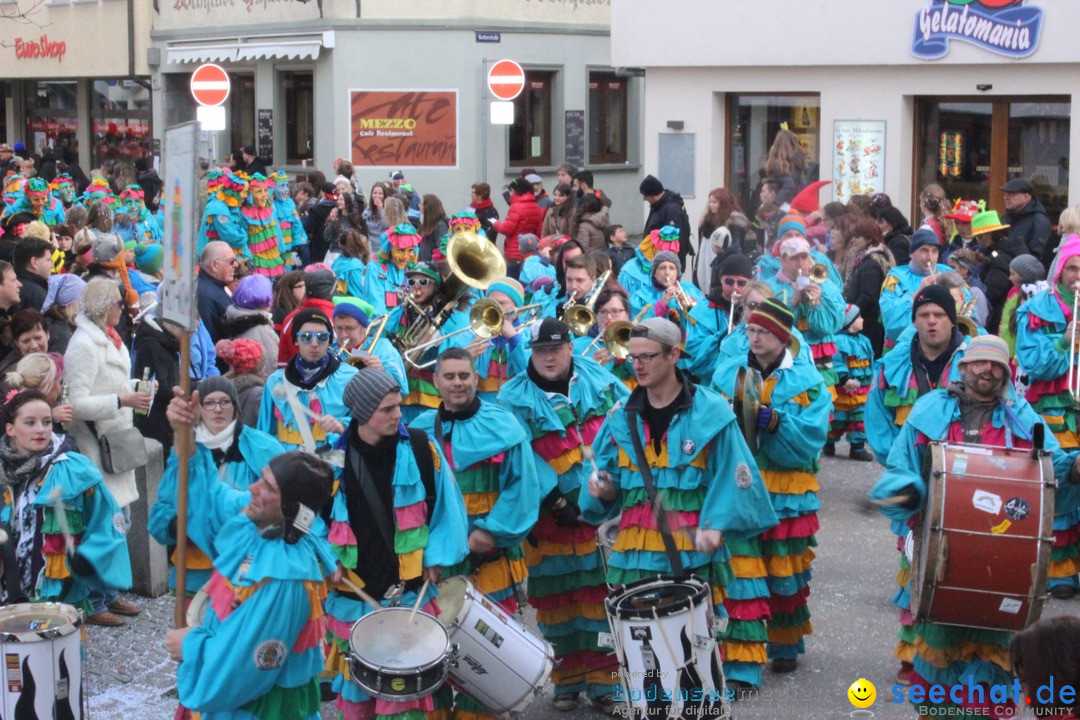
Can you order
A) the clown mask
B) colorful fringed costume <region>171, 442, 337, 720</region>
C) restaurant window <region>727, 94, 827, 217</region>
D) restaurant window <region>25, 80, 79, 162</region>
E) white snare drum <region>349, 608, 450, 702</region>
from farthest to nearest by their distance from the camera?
restaurant window <region>25, 80, 79, 162</region> < restaurant window <region>727, 94, 827, 217</region> < the clown mask < white snare drum <region>349, 608, 450, 702</region> < colorful fringed costume <region>171, 442, 337, 720</region>

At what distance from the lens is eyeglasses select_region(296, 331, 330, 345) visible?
7.31 meters

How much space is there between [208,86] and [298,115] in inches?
394

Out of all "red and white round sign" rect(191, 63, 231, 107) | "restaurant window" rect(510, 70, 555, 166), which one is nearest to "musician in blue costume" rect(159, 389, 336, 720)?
"red and white round sign" rect(191, 63, 231, 107)

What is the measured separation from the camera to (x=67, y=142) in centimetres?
3388

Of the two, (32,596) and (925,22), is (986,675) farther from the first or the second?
(925,22)

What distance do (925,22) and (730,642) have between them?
1225 centimetres

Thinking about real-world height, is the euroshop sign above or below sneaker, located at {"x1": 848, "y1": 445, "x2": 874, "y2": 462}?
above

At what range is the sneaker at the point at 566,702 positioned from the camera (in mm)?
7109

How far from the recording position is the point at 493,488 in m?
6.68

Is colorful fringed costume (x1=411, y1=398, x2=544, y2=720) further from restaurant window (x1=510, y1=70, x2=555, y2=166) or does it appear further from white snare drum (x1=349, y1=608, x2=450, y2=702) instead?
restaurant window (x1=510, y1=70, x2=555, y2=166)

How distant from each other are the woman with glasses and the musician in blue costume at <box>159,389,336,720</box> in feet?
11.4

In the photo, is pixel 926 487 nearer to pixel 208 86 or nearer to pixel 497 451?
pixel 497 451

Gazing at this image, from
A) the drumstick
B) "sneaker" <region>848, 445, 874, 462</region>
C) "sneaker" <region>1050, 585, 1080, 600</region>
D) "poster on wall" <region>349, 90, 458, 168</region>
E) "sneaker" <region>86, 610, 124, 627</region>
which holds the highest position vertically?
"poster on wall" <region>349, 90, 458, 168</region>

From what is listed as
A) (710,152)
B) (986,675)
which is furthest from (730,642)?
(710,152)
